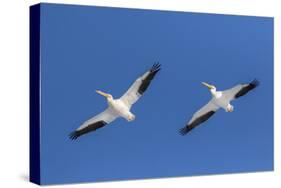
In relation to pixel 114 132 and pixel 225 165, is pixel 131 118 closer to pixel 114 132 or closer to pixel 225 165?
pixel 114 132

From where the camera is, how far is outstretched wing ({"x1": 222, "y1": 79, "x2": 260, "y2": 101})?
32.2ft

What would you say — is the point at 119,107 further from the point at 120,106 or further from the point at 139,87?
the point at 139,87

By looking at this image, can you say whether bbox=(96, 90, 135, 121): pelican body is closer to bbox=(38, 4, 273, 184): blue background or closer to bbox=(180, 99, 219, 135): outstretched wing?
bbox=(38, 4, 273, 184): blue background

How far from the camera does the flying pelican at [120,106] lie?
9.02 metres

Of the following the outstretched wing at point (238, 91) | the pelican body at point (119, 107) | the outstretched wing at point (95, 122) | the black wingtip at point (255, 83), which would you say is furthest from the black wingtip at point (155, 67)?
the black wingtip at point (255, 83)

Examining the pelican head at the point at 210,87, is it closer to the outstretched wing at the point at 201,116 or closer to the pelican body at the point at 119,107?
the outstretched wing at the point at 201,116

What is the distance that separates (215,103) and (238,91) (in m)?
0.33

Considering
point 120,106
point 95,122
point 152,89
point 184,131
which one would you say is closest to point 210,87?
point 184,131

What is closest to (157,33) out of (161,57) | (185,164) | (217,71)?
(161,57)

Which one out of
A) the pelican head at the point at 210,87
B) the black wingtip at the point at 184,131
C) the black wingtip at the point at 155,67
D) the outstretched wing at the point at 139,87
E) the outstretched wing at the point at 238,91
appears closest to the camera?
the outstretched wing at the point at 139,87

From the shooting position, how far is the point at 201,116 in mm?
9711

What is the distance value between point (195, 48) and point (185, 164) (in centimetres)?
133

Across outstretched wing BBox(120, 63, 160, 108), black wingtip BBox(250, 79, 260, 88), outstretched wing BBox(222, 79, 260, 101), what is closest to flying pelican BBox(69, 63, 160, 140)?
outstretched wing BBox(120, 63, 160, 108)

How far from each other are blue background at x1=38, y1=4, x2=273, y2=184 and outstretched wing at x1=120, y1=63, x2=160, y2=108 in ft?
0.19
